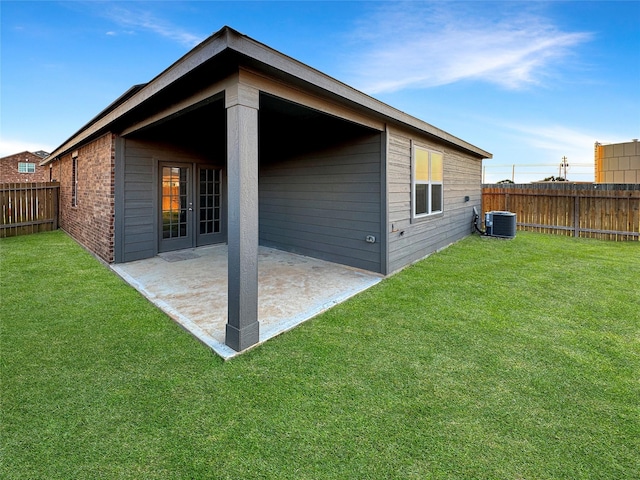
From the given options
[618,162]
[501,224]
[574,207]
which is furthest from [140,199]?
[618,162]

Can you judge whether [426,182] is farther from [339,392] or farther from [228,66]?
[339,392]

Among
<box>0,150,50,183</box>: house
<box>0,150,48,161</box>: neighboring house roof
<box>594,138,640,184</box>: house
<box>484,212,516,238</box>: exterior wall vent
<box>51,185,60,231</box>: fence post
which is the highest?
<box>0,150,48,161</box>: neighboring house roof

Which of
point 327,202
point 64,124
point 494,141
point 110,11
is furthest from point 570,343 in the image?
point 494,141

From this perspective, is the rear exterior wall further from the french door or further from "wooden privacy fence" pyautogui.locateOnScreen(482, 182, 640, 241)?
"wooden privacy fence" pyautogui.locateOnScreen(482, 182, 640, 241)

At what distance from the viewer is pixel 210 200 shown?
24.1ft

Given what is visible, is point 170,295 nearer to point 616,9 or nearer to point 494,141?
point 616,9

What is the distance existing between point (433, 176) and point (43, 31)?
10.4 m

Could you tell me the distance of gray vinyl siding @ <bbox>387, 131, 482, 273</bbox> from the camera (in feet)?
17.5

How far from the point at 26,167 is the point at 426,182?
36057 millimetres

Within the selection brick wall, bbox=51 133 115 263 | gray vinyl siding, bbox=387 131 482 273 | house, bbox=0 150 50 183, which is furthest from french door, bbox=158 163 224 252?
house, bbox=0 150 50 183

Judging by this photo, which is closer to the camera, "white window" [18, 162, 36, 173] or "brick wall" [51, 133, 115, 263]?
"brick wall" [51, 133, 115, 263]

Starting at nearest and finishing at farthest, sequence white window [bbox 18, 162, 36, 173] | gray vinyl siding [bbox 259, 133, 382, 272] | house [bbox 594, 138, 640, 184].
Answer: gray vinyl siding [bbox 259, 133, 382, 272], house [bbox 594, 138, 640, 184], white window [bbox 18, 162, 36, 173]

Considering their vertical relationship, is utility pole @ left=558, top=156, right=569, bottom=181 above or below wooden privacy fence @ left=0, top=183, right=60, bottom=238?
above

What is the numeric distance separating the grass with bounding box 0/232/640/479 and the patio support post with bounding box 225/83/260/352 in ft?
0.90
